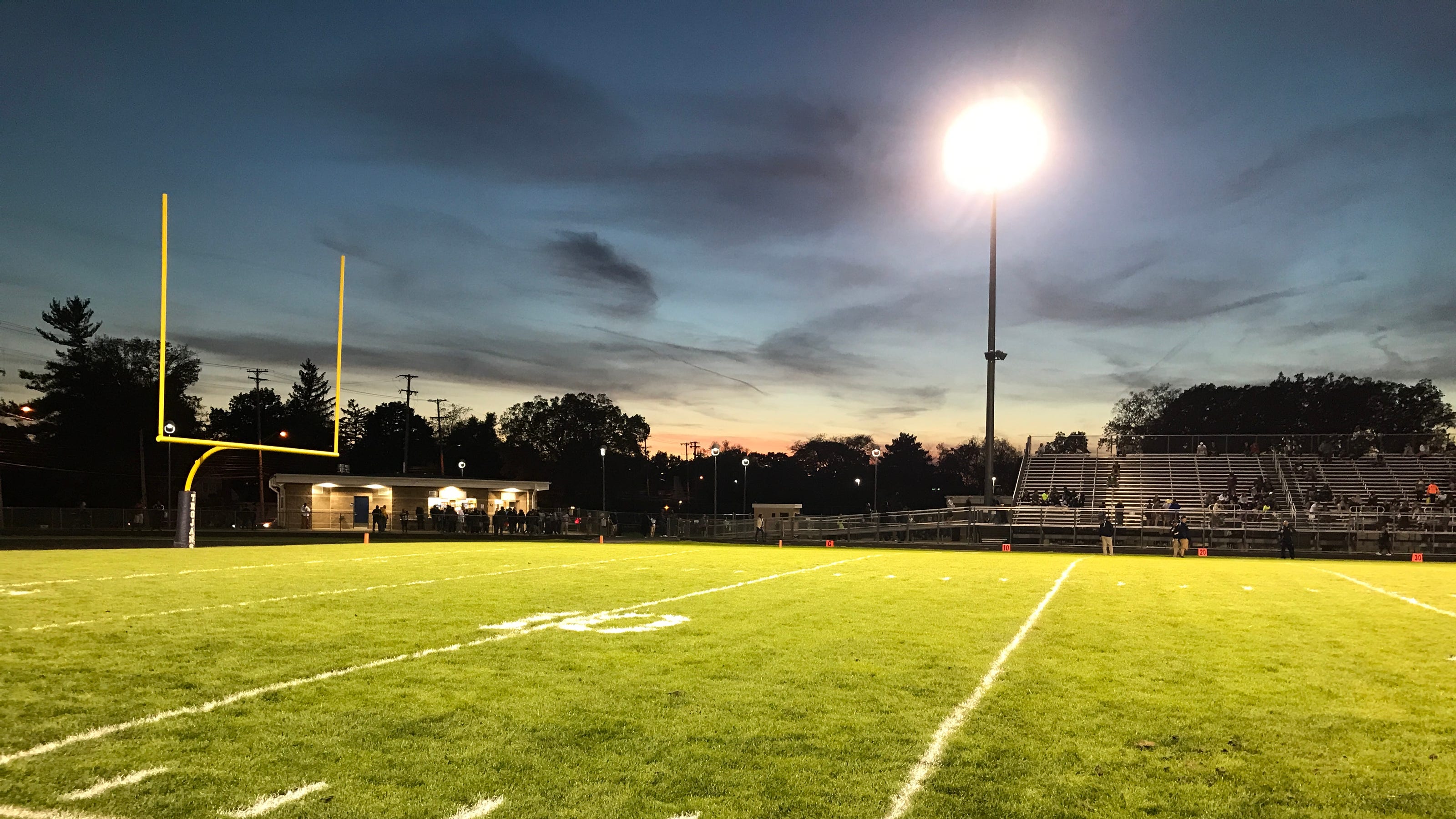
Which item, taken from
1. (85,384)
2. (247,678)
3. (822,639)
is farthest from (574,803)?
(85,384)

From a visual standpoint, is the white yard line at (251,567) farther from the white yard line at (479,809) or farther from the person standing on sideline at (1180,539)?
the person standing on sideline at (1180,539)

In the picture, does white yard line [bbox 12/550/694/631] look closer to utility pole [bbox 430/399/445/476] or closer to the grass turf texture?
the grass turf texture

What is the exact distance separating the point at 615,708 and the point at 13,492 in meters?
70.4

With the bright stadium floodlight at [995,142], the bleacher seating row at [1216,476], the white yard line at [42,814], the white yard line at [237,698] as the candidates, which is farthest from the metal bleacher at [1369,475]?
the white yard line at [42,814]

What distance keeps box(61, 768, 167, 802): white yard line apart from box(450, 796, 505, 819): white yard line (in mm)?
1717

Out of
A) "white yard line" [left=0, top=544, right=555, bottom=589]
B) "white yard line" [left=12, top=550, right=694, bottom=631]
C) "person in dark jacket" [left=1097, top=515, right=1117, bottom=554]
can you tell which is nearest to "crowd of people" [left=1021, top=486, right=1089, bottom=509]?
"person in dark jacket" [left=1097, top=515, right=1117, bottom=554]

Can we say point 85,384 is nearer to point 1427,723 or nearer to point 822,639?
point 822,639

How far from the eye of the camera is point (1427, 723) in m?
6.02

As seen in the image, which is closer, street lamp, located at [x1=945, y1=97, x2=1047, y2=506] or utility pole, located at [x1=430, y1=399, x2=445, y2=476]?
street lamp, located at [x1=945, y1=97, x2=1047, y2=506]

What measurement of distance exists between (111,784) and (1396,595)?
17730mm

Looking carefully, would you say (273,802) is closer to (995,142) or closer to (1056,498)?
(995,142)

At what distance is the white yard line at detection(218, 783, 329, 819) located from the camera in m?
4.06

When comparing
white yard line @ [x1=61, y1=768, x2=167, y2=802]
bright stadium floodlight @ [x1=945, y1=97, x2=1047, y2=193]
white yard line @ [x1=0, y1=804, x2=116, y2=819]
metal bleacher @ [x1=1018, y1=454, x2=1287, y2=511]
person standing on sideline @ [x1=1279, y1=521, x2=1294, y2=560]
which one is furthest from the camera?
metal bleacher @ [x1=1018, y1=454, x2=1287, y2=511]

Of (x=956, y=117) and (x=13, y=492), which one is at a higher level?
(x=956, y=117)
